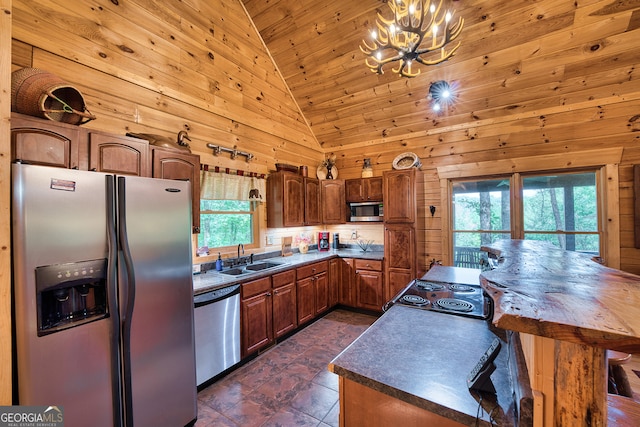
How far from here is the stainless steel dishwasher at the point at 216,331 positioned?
2342 millimetres

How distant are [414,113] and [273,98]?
2.09 m

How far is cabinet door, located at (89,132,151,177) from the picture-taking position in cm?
181

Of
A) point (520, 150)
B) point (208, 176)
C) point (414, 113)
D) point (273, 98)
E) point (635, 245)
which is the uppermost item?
point (273, 98)

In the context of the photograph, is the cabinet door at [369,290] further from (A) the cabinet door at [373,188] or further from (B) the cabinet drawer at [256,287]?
(B) the cabinet drawer at [256,287]

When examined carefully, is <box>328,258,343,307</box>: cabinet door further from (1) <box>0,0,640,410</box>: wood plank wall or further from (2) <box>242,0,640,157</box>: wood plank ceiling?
(2) <box>242,0,640,157</box>: wood plank ceiling

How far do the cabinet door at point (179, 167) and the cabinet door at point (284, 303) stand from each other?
1166mm

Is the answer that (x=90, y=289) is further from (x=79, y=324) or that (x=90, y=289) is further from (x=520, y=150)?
(x=520, y=150)

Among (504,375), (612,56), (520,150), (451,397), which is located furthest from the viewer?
(520,150)

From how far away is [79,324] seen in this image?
1.47 m

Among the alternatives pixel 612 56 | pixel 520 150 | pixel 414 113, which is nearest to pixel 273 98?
pixel 414 113

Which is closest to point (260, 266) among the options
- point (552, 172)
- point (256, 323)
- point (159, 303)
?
point (256, 323)

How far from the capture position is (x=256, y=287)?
2.89 metres

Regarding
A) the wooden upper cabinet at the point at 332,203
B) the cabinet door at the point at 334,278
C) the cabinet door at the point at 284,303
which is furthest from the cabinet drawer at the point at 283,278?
the wooden upper cabinet at the point at 332,203

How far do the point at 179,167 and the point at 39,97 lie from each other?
955 millimetres
